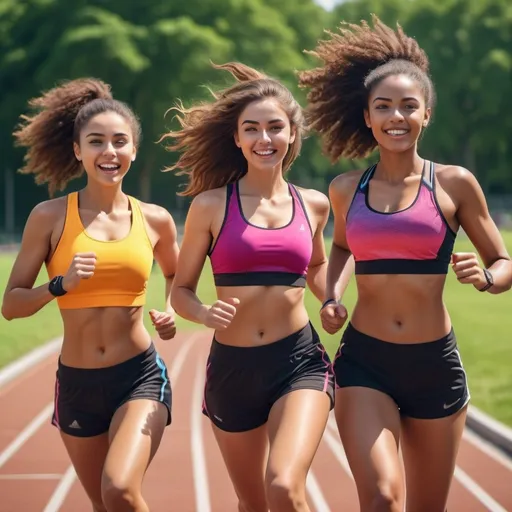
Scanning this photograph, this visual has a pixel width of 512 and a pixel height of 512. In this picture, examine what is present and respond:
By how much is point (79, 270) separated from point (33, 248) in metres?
0.43

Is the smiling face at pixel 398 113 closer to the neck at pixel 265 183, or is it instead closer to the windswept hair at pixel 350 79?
the windswept hair at pixel 350 79

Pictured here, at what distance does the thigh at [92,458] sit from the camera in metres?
5.04

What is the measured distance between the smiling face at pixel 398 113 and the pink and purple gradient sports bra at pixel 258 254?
1.75 ft

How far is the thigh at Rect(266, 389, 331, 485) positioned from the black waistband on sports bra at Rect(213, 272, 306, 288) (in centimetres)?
48

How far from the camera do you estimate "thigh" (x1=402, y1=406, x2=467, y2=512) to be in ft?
16.0

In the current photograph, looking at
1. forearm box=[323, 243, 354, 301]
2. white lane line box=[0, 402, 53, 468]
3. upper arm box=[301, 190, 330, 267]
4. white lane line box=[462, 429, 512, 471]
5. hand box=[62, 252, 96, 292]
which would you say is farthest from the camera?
white lane line box=[0, 402, 53, 468]

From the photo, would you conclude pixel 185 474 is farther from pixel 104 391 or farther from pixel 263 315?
pixel 263 315

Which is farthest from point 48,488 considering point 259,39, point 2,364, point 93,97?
point 259,39

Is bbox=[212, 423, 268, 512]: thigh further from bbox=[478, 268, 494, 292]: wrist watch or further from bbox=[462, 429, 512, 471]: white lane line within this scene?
bbox=[462, 429, 512, 471]: white lane line

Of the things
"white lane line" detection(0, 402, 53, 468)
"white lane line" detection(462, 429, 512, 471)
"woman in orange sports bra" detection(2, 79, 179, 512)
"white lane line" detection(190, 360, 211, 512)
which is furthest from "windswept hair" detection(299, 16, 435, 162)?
"white lane line" detection(0, 402, 53, 468)

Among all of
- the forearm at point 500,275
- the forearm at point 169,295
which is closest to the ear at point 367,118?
the forearm at point 500,275

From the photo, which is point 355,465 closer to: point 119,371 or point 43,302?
point 119,371

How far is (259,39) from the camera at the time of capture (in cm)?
4188

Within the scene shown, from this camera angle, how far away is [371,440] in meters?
4.60
